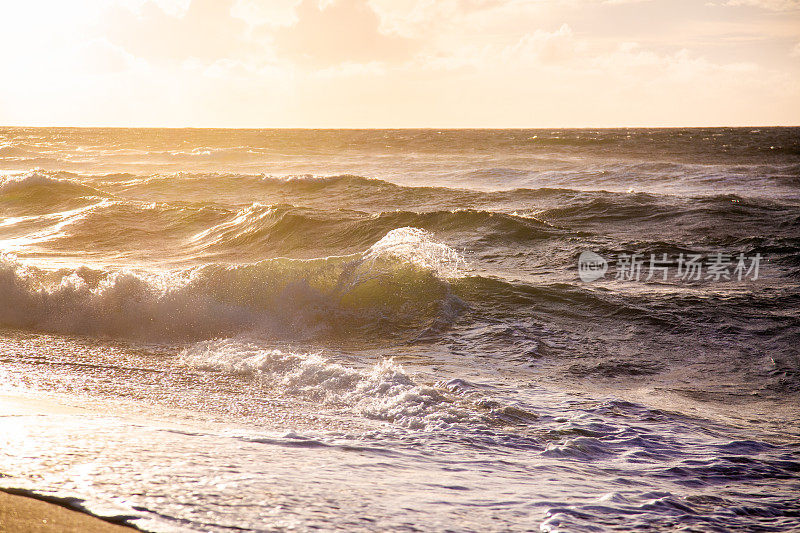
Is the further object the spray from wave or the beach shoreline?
the spray from wave

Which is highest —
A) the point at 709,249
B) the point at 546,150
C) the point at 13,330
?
the point at 546,150

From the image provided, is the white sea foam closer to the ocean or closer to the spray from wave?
the ocean

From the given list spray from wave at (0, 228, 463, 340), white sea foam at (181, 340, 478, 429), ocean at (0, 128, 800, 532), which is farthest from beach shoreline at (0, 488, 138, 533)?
spray from wave at (0, 228, 463, 340)

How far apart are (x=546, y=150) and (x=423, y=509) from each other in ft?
122

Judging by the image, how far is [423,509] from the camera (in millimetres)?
2846

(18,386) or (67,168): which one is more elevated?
(67,168)

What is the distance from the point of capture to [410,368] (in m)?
5.52

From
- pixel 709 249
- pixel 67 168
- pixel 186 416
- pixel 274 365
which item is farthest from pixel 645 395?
pixel 67 168

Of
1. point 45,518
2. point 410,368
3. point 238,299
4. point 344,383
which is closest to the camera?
point 45,518

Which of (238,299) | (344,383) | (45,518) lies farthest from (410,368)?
Answer: (45,518)

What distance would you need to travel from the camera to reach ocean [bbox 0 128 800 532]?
2.99 metres

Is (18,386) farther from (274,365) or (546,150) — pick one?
(546,150)

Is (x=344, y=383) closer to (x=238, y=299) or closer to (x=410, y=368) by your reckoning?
(x=410, y=368)

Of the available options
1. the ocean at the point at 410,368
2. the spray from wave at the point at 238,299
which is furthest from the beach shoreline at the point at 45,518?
the spray from wave at the point at 238,299
